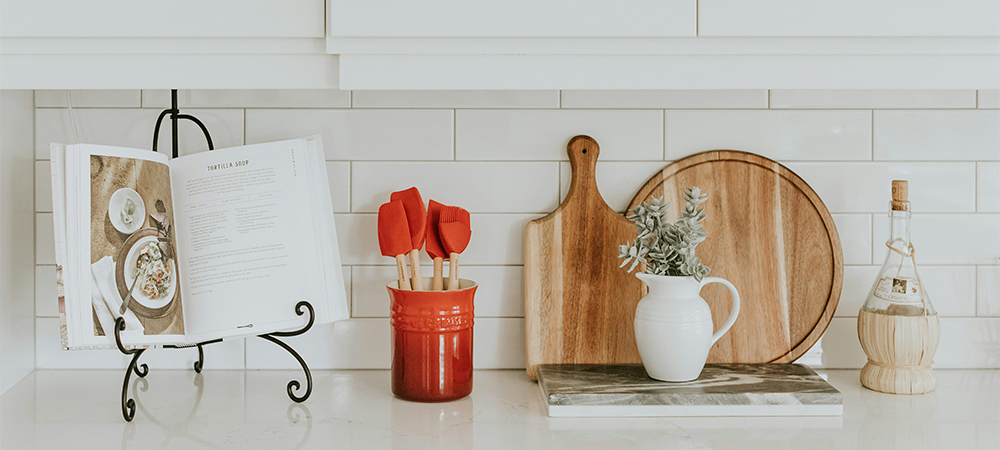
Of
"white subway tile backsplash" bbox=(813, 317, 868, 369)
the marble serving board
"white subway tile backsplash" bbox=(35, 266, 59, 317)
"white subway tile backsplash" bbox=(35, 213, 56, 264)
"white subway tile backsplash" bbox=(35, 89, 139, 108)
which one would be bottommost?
the marble serving board

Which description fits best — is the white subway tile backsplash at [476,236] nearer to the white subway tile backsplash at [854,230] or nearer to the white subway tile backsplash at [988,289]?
the white subway tile backsplash at [854,230]

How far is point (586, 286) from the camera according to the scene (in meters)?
1.08

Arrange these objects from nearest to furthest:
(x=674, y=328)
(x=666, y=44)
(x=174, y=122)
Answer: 1. (x=666, y=44)
2. (x=674, y=328)
3. (x=174, y=122)

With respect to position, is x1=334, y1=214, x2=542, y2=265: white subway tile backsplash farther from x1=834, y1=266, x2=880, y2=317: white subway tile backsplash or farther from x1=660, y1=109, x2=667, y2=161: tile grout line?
x1=834, y1=266, x2=880, y2=317: white subway tile backsplash

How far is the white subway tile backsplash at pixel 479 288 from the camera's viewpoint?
1.12m

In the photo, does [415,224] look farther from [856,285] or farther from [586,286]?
[856,285]

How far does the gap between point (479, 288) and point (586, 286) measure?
0.60ft

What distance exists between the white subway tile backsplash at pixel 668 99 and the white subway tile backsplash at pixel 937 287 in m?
0.34

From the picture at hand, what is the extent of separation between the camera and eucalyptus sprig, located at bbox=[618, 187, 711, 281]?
0.94 m

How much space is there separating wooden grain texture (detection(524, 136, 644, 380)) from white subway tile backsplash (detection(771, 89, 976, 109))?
36cm

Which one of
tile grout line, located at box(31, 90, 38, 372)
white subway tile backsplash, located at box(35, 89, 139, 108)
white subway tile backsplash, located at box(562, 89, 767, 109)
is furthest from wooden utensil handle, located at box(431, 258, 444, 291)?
tile grout line, located at box(31, 90, 38, 372)

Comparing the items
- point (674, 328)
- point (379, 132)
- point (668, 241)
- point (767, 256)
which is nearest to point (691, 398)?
point (674, 328)

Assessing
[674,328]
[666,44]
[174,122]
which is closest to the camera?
[666,44]

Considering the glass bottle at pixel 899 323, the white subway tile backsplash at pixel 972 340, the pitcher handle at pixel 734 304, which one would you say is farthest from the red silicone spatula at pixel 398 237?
the white subway tile backsplash at pixel 972 340
